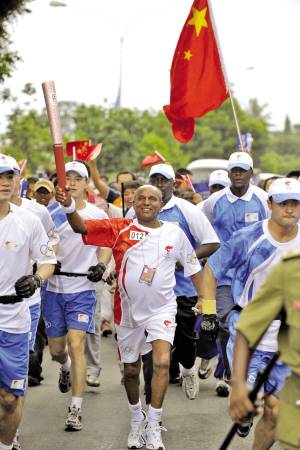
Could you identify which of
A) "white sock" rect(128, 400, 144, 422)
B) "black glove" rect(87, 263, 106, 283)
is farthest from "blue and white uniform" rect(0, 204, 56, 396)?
"black glove" rect(87, 263, 106, 283)

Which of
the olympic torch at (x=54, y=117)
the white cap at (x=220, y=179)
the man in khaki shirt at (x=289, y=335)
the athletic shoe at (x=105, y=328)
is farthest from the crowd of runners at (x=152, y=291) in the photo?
the athletic shoe at (x=105, y=328)

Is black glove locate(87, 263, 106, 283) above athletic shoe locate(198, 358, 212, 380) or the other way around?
above

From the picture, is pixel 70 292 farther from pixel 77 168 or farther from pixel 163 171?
pixel 163 171

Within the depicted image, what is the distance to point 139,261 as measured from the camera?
Answer: 8391 millimetres

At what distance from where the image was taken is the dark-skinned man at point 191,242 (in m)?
9.66

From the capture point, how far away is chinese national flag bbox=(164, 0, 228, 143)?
13.2 metres

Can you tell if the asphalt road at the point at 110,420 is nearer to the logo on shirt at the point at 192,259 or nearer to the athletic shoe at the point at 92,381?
the athletic shoe at the point at 92,381

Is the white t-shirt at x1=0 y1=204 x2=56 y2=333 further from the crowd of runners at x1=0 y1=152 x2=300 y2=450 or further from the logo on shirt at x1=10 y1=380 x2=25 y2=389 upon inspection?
the logo on shirt at x1=10 y1=380 x2=25 y2=389

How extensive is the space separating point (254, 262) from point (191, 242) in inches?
113

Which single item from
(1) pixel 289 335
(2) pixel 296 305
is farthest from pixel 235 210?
(2) pixel 296 305

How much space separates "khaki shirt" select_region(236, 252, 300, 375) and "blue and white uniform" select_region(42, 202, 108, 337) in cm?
501

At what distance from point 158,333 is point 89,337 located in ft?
9.12

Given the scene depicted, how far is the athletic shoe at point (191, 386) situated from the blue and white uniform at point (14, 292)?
10.1 feet

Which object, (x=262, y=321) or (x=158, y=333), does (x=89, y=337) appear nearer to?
(x=158, y=333)
